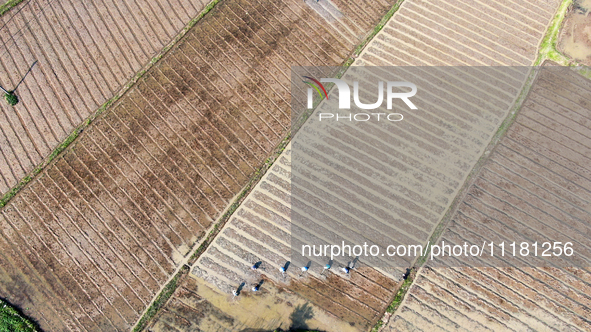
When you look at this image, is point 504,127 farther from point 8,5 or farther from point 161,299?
point 8,5

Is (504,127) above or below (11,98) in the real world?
above

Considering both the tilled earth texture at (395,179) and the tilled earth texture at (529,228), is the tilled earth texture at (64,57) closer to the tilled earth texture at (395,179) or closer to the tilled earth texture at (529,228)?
the tilled earth texture at (395,179)

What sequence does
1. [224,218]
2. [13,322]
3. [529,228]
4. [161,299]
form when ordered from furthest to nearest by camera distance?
[224,218] → [529,228] → [161,299] → [13,322]

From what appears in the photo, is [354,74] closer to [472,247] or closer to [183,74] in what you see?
[183,74]

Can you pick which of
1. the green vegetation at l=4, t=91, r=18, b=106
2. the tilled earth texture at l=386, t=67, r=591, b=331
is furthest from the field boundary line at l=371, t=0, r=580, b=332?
the green vegetation at l=4, t=91, r=18, b=106

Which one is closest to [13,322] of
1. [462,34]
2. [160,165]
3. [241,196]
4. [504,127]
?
[160,165]

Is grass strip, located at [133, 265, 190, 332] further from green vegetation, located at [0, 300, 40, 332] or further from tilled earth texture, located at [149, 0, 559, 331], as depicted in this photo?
green vegetation, located at [0, 300, 40, 332]
